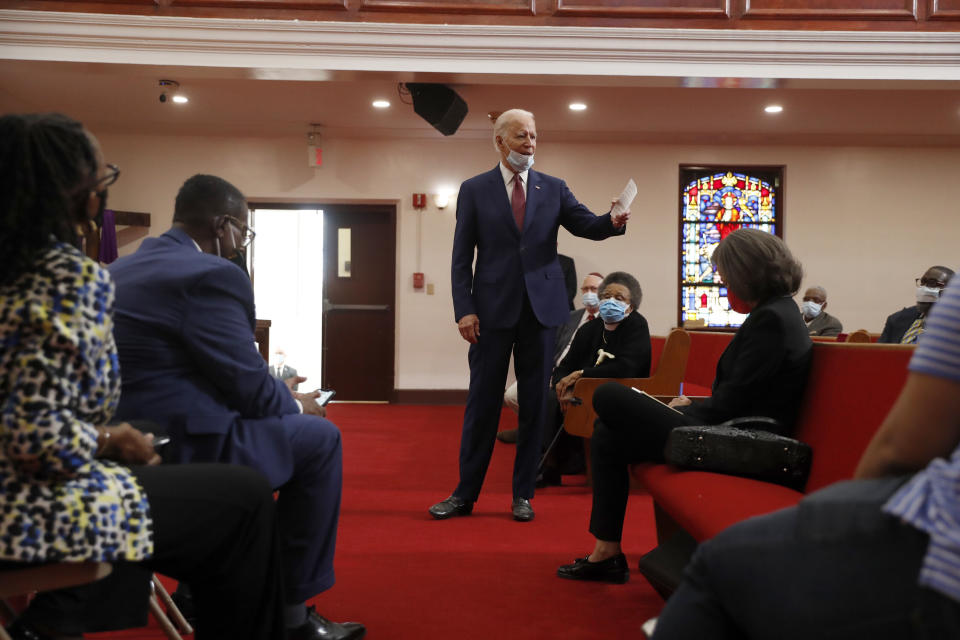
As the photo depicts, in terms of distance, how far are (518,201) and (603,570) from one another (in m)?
1.59

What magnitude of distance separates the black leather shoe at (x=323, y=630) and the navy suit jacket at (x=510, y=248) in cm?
152

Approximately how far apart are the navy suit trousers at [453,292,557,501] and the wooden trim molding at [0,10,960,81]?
306 centimetres

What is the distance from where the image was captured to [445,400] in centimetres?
884

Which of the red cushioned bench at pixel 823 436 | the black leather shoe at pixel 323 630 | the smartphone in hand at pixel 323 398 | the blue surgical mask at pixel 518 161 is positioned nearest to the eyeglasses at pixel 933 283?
the blue surgical mask at pixel 518 161

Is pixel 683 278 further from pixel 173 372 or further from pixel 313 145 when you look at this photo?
pixel 173 372

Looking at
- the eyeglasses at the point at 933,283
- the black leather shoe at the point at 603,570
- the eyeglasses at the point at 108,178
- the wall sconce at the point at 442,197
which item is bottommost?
the black leather shoe at the point at 603,570

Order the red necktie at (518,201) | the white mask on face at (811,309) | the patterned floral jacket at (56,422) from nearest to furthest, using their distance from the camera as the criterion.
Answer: the patterned floral jacket at (56,422) → the red necktie at (518,201) → the white mask on face at (811,309)

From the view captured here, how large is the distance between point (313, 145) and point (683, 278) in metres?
4.30

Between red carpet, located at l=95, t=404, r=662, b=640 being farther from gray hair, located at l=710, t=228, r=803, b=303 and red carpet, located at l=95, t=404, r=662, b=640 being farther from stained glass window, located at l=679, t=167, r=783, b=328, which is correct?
stained glass window, located at l=679, t=167, r=783, b=328

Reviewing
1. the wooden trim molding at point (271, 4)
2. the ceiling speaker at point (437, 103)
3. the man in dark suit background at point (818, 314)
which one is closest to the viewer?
the wooden trim molding at point (271, 4)

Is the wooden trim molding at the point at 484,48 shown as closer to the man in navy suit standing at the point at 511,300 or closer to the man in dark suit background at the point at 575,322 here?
the man in dark suit background at the point at 575,322

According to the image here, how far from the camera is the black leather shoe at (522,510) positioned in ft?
10.7

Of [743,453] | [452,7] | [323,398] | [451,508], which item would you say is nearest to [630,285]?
[451,508]

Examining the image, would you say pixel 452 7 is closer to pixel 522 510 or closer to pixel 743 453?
pixel 522 510
